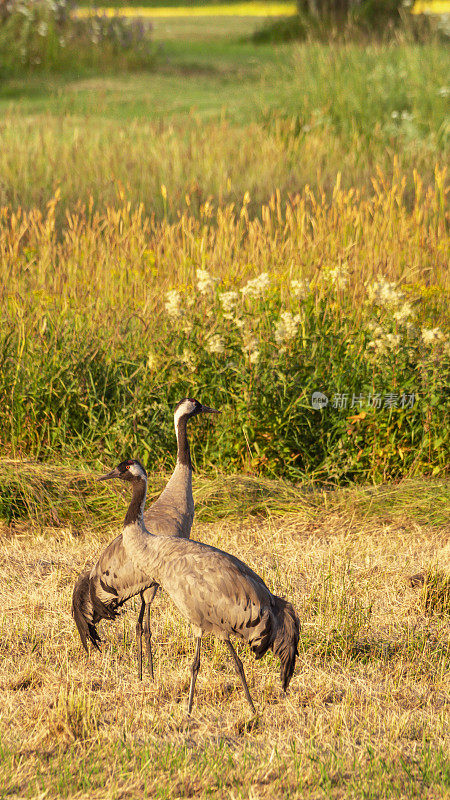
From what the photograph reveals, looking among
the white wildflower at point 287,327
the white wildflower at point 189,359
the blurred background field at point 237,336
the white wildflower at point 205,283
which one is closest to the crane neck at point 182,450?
the blurred background field at point 237,336

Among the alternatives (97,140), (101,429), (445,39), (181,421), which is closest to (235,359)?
(101,429)

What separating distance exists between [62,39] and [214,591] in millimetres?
20495

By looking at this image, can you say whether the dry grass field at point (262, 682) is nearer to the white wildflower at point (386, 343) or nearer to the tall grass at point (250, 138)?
the white wildflower at point (386, 343)

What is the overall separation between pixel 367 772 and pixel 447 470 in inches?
121

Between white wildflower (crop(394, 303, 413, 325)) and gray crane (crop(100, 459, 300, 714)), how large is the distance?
112 inches

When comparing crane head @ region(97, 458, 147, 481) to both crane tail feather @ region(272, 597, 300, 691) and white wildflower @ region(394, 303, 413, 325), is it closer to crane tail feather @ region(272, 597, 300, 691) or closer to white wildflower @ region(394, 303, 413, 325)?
crane tail feather @ region(272, 597, 300, 691)

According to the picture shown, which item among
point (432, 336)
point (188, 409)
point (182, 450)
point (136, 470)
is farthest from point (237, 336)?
point (136, 470)

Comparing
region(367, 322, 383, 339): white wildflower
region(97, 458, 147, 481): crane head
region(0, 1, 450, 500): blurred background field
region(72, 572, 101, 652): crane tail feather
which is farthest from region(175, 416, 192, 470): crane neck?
region(367, 322, 383, 339): white wildflower

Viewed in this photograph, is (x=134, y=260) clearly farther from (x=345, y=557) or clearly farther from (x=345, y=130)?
(x=345, y=130)

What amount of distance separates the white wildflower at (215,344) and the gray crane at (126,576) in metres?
1.73

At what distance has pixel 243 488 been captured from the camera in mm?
5629

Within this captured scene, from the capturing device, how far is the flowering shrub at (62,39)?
20.9m

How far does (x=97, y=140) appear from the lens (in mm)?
12133

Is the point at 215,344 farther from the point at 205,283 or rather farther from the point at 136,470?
the point at 136,470
